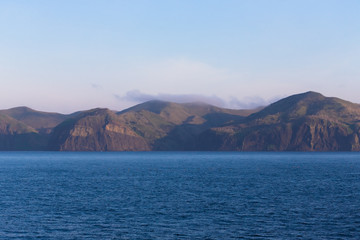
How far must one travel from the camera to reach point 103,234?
55281 mm

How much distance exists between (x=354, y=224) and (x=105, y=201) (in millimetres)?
46177

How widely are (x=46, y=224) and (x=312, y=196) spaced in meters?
55.6

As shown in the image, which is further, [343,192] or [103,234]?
[343,192]

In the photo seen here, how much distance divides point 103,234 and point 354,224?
3535cm

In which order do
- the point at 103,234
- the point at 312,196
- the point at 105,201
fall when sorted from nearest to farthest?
1. the point at 103,234
2. the point at 105,201
3. the point at 312,196

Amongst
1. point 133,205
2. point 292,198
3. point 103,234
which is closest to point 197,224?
point 103,234

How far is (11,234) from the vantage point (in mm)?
55750

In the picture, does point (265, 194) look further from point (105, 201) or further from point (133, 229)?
point (133, 229)

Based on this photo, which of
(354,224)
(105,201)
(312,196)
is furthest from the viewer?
(312,196)

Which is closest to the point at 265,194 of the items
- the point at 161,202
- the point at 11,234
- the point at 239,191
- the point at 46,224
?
the point at 239,191

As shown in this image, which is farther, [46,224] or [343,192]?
[343,192]

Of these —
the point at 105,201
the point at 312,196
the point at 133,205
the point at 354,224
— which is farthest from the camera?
the point at 312,196

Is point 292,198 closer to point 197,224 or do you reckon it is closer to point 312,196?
point 312,196

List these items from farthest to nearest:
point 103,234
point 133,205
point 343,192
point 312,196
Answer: point 343,192 < point 312,196 < point 133,205 < point 103,234
